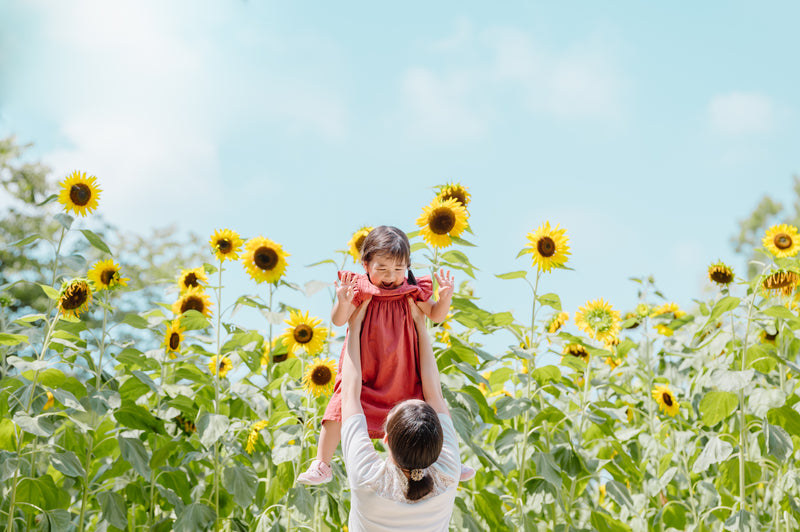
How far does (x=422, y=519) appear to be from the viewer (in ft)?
6.90

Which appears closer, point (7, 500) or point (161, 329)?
point (7, 500)

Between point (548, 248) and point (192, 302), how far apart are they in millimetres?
1892

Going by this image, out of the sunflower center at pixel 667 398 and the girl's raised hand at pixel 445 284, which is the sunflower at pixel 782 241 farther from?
the girl's raised hand at pixel 445 284

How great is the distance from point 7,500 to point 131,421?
758mm

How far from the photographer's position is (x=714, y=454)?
3645mm

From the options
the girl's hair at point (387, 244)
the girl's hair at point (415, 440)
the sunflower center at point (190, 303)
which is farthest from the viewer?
the sunflower center at point (190, 303)

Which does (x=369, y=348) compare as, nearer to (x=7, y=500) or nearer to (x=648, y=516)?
(x=7, y=500)

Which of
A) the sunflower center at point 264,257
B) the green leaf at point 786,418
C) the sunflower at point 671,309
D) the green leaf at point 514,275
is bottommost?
the green leaf at point 786,418

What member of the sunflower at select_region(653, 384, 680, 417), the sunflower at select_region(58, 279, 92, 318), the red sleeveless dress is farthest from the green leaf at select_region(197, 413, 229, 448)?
the sunflower at select_region(653, 384, 680, 417)

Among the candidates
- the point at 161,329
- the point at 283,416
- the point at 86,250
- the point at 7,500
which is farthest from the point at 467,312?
the point at 86,250

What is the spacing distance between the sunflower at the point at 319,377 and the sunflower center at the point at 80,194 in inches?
59.8

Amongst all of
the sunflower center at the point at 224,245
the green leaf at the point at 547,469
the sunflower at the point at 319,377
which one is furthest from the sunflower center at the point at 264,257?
the green leaf at the point at 547,469

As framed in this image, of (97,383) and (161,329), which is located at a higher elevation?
(161,329)

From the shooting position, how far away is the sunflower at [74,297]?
138 inches
